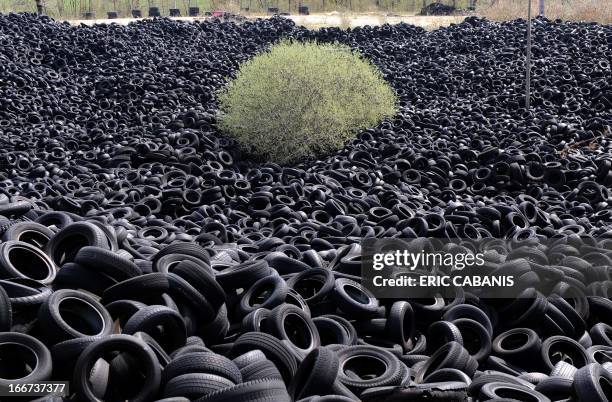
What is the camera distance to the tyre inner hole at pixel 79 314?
5789 millimetres

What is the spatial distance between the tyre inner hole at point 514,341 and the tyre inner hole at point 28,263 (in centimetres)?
451

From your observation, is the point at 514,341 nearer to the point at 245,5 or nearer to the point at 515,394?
the point at 515,394

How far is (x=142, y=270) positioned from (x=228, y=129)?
10.8 meters

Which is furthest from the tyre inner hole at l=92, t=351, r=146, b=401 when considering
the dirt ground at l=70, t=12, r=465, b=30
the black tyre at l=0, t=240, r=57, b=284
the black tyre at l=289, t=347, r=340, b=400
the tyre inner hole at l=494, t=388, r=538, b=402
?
the dirt ground at l=70, t=12, r=465, b=30

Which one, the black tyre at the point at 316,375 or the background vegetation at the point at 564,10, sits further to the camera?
the background vegetation at the point at 564,10

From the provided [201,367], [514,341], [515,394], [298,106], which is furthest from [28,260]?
[298,106]

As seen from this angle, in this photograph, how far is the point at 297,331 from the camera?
652 cm

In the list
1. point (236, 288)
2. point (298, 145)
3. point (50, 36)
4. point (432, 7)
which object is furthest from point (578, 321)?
point (432, 7)

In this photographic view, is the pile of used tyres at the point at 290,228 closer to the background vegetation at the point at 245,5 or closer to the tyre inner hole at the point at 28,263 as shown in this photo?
the tyre inner hole at the point at 28,263

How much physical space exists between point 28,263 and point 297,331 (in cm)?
274

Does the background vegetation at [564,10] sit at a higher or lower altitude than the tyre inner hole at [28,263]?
higher

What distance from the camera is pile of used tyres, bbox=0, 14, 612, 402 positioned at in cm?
544

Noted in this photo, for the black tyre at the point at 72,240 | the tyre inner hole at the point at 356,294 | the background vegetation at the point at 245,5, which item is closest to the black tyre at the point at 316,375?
the tyre inner hole at the point at 356,294

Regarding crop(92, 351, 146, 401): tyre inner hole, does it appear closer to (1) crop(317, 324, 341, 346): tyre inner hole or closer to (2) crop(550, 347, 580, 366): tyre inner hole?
(1) crop(317, 324, 341, 346): tyre inner hole
